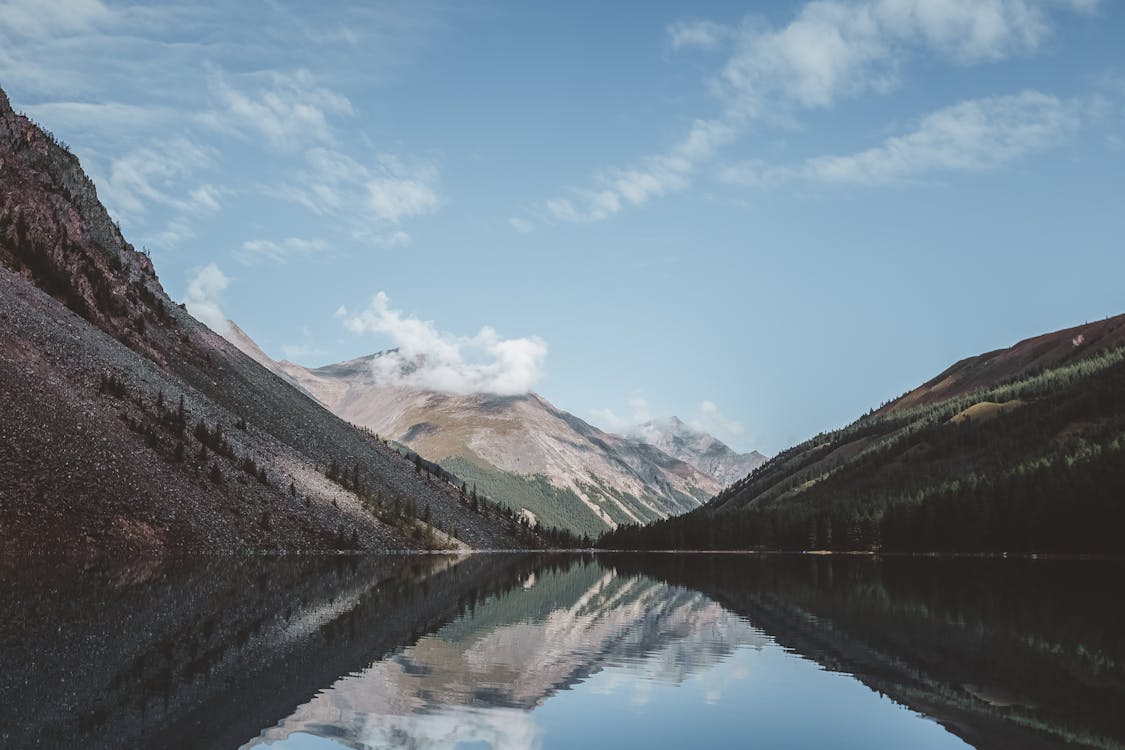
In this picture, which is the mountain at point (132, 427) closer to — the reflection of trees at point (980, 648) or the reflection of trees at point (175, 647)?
the reflection of trees at point (175, 647)

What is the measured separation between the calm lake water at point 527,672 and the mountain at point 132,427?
26.8 meters

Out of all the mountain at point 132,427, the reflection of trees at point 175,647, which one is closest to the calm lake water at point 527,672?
the reflection of trees at point 175,647

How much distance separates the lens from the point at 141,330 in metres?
160

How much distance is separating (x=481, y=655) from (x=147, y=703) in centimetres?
1462

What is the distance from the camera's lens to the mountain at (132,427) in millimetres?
84438

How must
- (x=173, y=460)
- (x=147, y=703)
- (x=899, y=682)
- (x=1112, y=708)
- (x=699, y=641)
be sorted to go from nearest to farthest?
1. (x=147, y=703)
2. (x=1112, y=708)
3. (x=899, y=682)
4. (x=699, y=641)
5. (x=173, y=460)

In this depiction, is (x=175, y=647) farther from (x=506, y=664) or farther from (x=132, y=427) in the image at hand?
(x=132, y=427)

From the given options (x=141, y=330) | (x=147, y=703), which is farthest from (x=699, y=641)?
(x=141, y=330)

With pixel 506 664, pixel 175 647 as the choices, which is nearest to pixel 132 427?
pixel 175 647

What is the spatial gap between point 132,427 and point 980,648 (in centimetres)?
9555

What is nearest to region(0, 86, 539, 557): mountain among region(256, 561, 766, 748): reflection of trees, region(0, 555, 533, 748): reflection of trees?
region(0, 555, 533, 748): reflection of trees

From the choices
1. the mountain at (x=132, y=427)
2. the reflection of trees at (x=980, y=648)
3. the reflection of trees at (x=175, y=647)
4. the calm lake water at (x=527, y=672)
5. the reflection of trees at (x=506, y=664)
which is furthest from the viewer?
the mountain at (x=132, y=427)

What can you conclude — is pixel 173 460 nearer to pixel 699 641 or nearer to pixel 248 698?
pixel 699 641

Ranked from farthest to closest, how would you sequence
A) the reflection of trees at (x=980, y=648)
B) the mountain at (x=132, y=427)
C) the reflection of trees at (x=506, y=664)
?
the mountain at (x=132, y=427) < the reflection of trees at (x=980, y=648) < the reflection of trees at (x=506, y=664)
